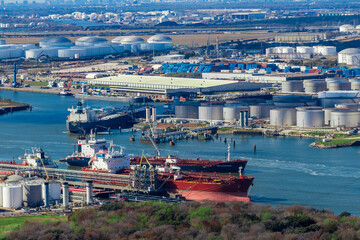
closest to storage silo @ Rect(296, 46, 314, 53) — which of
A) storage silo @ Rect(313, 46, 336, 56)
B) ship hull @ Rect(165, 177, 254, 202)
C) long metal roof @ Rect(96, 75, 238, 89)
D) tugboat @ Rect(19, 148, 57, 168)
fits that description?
storage silo @ Rect(313, 46, 336, 56)

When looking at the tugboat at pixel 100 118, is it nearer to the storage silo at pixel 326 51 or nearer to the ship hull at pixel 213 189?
the ship hull at pixel 213 189

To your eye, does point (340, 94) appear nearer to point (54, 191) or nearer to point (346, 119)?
point (346, 119)

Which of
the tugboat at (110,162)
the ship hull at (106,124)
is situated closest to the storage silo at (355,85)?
the ship hull at (106,124)

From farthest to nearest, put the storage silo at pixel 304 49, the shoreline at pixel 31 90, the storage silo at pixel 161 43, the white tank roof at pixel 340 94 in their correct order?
1. the storage silo at pixel 161 43
2. the storage silo at pixel 304 49
3. the shoreline at pixel 31 90
4. the white tank roof at pixel 340 94

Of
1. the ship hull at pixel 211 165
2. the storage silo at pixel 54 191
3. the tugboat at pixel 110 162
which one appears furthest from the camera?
the ship hull at pixel 211 165

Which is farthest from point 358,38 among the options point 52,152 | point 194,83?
point 52,152

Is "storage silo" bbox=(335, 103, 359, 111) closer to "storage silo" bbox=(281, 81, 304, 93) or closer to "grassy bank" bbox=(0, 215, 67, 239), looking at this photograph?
"storage silo" bbox=(281, 81, 304, 93)
